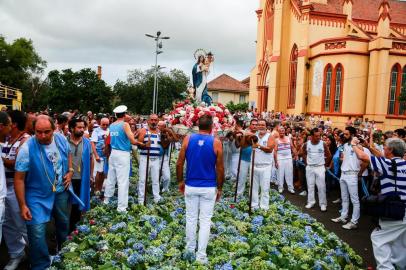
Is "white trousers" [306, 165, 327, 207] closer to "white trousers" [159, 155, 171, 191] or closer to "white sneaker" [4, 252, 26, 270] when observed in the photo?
"white trousers" [159, 155, 171, 191]

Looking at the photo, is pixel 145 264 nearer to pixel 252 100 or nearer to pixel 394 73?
pixel 394 73

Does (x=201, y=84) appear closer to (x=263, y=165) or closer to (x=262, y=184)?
(x=263, y=165)

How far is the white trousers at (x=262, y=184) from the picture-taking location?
889 cm

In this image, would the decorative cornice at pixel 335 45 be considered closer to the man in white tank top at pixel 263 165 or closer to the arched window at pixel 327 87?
the arched window at pixel 327 87

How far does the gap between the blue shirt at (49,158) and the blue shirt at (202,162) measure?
5.95 ft

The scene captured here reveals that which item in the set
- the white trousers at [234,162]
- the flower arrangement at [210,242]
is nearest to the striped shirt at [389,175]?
the flower arrangement at [210,242]

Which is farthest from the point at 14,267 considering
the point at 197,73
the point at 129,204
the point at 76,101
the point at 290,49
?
the point at 76,101

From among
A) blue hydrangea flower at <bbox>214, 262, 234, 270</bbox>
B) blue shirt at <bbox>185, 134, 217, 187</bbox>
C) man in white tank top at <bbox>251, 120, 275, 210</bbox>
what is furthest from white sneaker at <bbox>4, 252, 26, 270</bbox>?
man in white tank top at <bbox>251, 120, 275, 210</bbox>

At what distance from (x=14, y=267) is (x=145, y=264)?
6.29 feet

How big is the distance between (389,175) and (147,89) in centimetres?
4635

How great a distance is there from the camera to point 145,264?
550 cm

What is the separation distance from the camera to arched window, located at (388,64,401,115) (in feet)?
99.6

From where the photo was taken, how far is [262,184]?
894 centimetres

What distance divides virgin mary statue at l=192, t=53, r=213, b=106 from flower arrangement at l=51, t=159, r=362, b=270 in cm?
487
